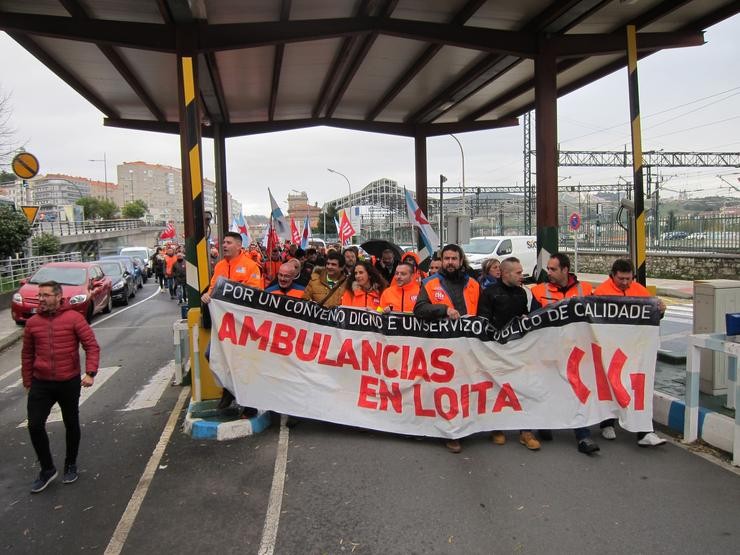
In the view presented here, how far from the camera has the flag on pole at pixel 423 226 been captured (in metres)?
8.79

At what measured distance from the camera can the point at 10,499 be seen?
171 inches

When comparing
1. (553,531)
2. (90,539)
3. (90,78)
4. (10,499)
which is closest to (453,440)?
(553,531)

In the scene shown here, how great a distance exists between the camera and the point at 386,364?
17.7 ft

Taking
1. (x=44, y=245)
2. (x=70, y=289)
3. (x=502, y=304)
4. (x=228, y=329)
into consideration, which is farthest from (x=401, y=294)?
(x=44, y=245)

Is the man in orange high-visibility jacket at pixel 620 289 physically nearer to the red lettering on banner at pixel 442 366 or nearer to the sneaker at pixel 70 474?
the red lettering on banner at pixel 442 366

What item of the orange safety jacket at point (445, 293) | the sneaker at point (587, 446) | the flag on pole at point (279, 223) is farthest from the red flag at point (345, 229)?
Result: the sneaker at point (587, 446)

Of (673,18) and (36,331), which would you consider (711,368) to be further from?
(36,331)

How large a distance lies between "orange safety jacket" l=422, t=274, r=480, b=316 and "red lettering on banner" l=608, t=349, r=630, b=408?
1.40 metres

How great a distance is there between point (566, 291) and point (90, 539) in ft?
15.5

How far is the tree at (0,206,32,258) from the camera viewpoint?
20.2 m

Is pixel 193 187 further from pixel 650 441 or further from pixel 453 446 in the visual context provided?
pixel 650 441

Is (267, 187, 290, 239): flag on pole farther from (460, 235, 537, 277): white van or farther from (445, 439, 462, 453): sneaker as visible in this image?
(460, 235, 537, 277): white van

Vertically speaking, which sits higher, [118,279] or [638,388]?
[118,279]

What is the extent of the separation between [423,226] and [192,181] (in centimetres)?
384
